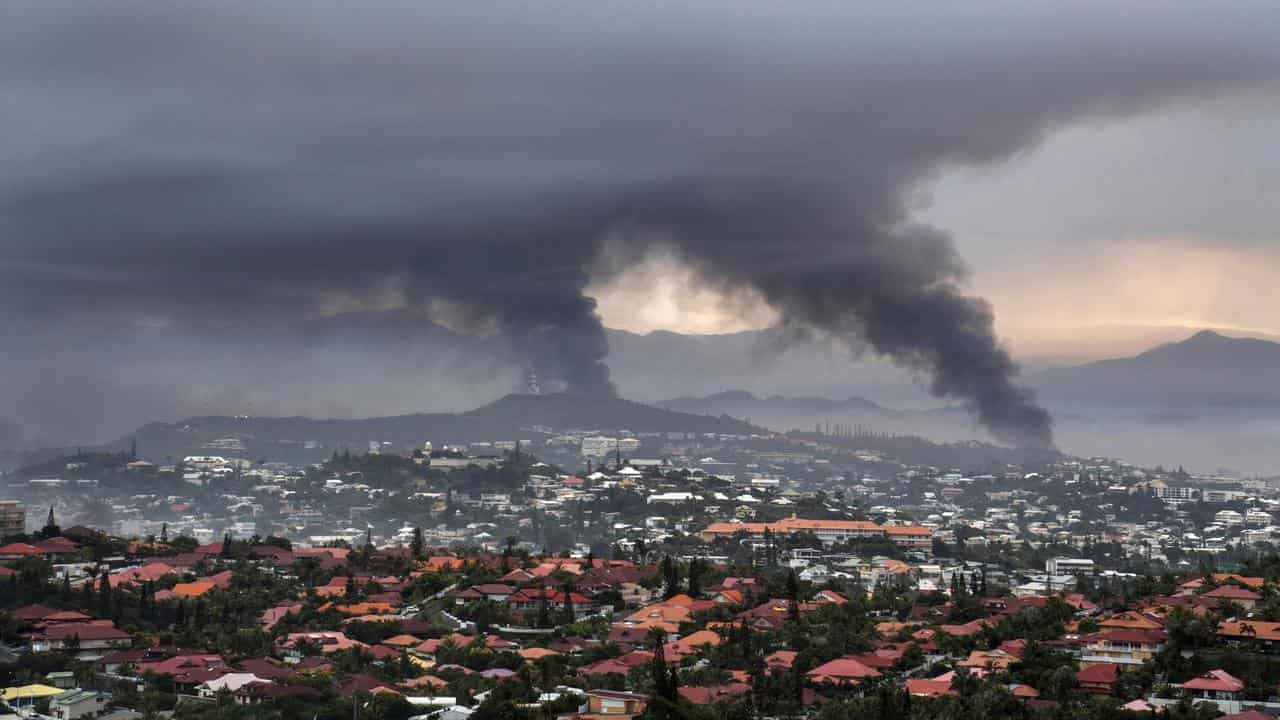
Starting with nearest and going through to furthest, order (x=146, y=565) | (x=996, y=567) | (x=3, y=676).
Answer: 1. (x=3, y=676)
2. (x=146, y=565)
3. (x=996, y=567)

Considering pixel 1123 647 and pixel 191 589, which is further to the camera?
pixel 191 589

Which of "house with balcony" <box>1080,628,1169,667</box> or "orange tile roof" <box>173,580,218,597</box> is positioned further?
"orange tile roof" <box>173,580,218,597</box>

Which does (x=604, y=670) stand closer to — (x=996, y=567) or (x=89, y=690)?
(x=89, y=690)

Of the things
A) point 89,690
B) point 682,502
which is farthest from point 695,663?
point 682,502

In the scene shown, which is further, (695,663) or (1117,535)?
(1117,535)

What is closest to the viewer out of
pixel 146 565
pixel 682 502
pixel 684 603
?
pixel 684 603

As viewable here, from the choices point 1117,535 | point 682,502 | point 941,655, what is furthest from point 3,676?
point 1117,535

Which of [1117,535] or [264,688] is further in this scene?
[1117,535]

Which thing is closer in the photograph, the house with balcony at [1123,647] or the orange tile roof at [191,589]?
the house with balcony at [1123,647]

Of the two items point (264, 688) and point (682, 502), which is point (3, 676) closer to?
point (264, 688)
